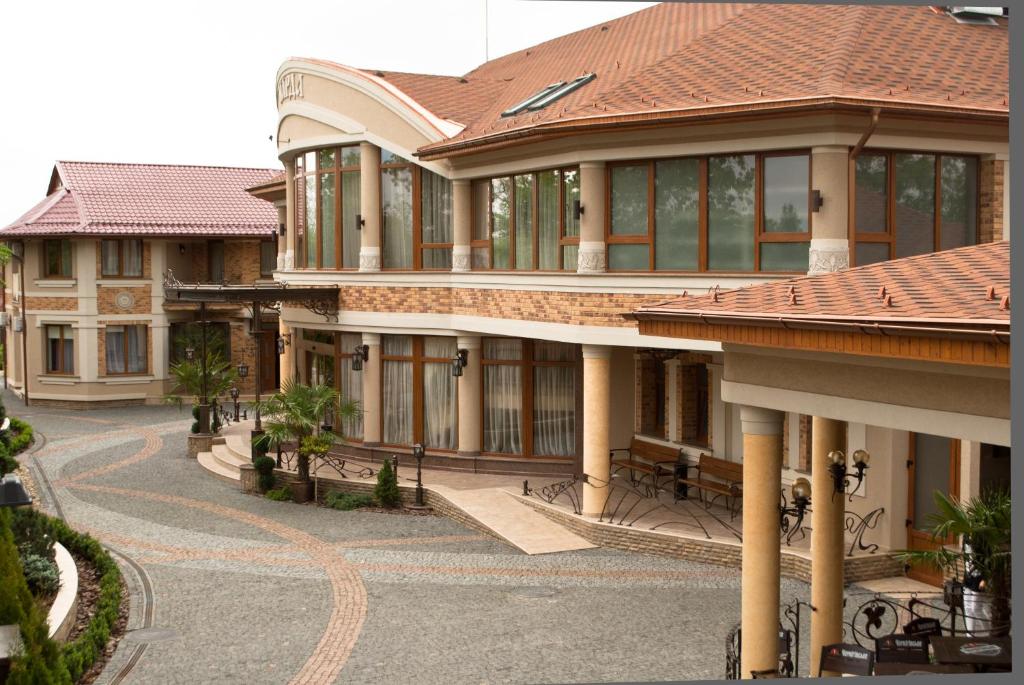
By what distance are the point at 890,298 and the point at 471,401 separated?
47.7 ft

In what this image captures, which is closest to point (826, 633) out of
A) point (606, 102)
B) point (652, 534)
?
point (652, 534)

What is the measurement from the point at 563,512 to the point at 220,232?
23135 mm

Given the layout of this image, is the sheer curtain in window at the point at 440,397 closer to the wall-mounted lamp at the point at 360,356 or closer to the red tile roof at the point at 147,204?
the wall-mounted lamp at the point at 360,356

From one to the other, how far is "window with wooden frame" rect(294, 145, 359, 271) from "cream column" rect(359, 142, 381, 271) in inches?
16.4

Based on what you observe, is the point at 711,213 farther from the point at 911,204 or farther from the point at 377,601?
the point at 377,601

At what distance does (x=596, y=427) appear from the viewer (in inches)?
719

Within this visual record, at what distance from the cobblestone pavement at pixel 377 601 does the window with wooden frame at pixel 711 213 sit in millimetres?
4356

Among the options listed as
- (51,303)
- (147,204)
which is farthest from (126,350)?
(147,204)

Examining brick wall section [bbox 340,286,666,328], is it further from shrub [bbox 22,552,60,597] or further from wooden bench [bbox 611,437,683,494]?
shrub [bbox 22,552,60,597]

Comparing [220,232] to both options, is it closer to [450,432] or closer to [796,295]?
[450,432]

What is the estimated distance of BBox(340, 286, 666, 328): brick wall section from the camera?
18.0 meters

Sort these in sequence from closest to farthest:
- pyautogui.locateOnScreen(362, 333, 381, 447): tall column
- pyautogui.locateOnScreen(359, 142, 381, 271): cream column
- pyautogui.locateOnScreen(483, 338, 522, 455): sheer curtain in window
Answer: pyautogui.locateOnScreen(483, 338, 522, 455): sheer curtain in window
pyautogui.locateOnScreen(359, 142, 381, 271): cream column
pyautogui.locateOnScreen(362, 333, 381, 447): tall column

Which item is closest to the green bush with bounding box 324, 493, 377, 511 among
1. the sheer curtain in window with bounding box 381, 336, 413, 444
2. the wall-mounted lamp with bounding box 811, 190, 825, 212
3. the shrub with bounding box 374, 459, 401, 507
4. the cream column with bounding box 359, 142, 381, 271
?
the shrub with bounding box 374, 459, 401, 507

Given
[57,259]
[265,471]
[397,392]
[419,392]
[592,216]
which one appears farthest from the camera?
[57,259]
